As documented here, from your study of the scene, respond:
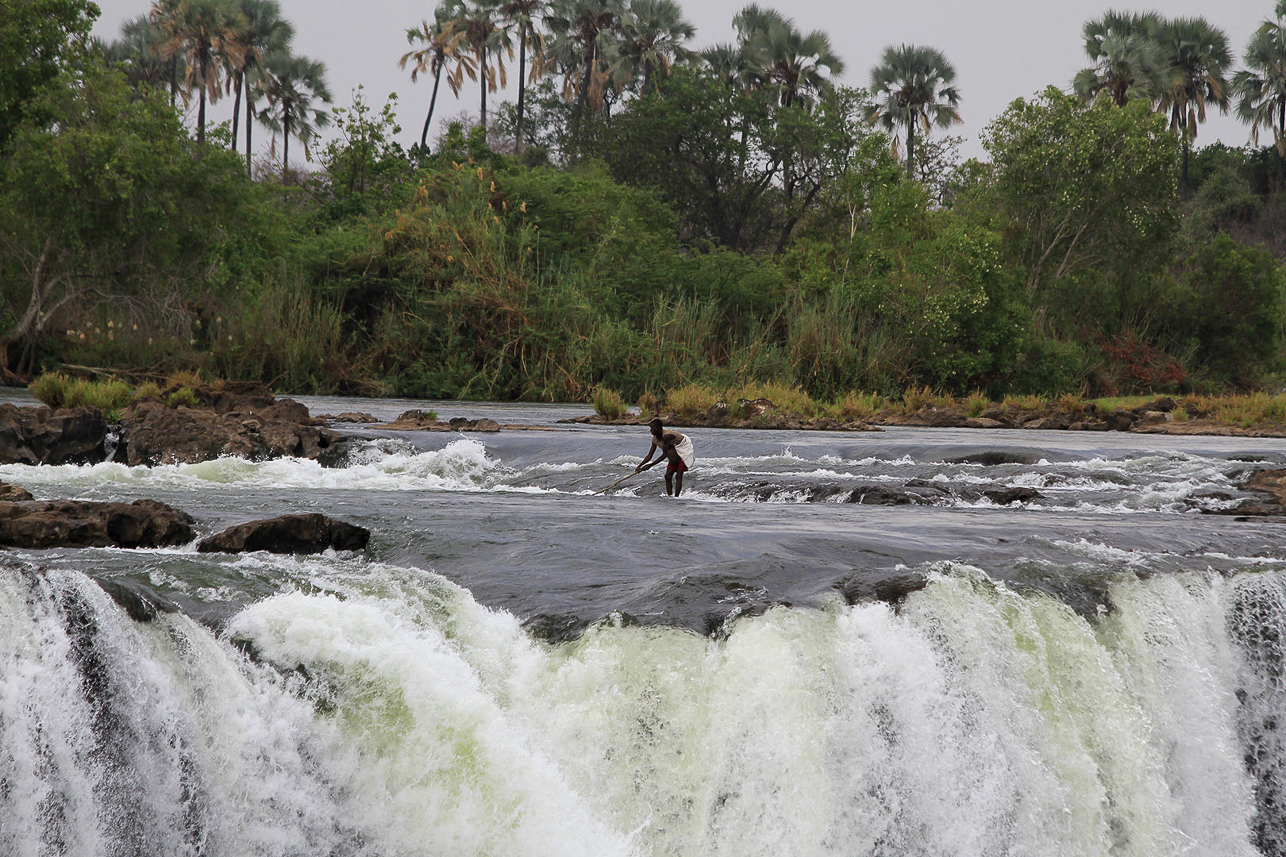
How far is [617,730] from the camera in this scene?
181 inches

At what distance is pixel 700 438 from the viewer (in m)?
14.3

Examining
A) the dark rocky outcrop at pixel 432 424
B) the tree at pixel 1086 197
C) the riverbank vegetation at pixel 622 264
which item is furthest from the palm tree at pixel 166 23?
the dark rocky outcrop at pixel 432 424

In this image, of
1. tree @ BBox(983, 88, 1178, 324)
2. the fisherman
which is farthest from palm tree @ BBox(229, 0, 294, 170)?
A: the fisherman

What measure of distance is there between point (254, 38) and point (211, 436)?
37.4 m

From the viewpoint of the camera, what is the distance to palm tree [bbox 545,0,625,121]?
4175 centimetres

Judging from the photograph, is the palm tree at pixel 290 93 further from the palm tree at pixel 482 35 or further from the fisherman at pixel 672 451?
the fisherman at pixel 672 451

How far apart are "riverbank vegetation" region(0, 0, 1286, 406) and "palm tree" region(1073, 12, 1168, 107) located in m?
0.14

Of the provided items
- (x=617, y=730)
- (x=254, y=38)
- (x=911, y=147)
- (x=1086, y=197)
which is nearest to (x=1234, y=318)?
(x=1086, y=197)

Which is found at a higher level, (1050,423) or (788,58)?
(788,58)

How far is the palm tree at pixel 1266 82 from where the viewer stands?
128 feet

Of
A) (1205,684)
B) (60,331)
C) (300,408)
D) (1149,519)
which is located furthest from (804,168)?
(1205,684)

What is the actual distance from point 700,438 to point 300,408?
4923 mm

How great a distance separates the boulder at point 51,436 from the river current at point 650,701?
20.0 feet

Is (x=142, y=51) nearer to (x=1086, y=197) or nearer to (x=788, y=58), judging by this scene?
(x=788, y=58)
